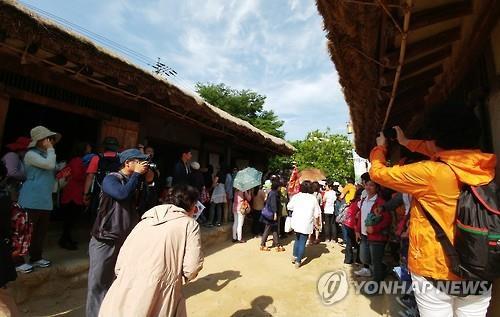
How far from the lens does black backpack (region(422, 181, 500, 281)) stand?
1519 millimetres

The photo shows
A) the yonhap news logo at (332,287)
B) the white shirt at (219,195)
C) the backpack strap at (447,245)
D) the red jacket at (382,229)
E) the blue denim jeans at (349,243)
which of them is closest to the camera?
the backpack strap at (447,245)

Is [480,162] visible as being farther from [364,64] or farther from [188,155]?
[188,155]

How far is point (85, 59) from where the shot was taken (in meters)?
4.14

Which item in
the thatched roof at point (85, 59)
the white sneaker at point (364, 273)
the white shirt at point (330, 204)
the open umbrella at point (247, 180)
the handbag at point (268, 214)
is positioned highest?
the thatched roof at point (85, 59)

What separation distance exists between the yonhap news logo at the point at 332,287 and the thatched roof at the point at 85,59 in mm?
3939

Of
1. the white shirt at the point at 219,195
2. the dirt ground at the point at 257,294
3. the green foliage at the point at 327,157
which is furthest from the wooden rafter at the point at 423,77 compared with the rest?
the green foliage at the point at 327,157

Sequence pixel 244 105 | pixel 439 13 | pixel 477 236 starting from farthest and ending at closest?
pixel 244 105
pixel 439 13
pixel 477 236

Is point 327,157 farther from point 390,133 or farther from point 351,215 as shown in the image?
point 390,133

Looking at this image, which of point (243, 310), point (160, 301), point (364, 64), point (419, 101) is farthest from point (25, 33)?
point (419, 101)

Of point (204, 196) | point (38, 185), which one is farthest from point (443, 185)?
point (204, 196)

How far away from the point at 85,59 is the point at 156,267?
3.35 metres

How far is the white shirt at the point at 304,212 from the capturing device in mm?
6034

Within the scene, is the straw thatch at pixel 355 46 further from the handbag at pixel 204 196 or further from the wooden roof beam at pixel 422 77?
the handbag at pixel 204 196

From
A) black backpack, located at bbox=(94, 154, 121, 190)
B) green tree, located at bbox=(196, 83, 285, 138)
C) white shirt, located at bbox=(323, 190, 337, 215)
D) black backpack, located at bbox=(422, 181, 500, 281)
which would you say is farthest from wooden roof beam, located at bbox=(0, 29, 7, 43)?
green tree, located at bbox=(196, 83, 285, 138)
